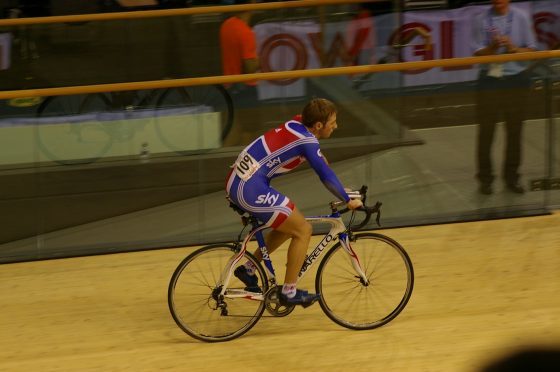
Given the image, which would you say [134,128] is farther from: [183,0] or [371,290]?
[183,0]

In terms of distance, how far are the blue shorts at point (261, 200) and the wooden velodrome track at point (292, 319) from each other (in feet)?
2.66

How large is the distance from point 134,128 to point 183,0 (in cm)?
438

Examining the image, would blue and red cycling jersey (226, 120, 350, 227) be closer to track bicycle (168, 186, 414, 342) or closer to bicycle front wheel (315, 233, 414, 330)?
track bicycle (168, 186, 414, 342)

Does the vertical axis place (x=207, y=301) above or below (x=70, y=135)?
below

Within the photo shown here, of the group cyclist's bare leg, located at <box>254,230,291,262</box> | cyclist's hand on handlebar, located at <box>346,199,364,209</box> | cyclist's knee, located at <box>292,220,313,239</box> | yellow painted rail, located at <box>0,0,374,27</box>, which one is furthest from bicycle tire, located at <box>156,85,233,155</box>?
yellow painted rail, located at <box>0,0,374,27</box>

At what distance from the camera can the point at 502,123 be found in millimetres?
7633

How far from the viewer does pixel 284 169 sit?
5.27 metres

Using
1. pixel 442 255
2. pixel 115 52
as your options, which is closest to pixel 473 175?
pixel 442 255

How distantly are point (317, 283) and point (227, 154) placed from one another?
206 centimetres

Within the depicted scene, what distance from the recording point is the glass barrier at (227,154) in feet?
23.1

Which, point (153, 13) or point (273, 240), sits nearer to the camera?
point (273, 240)

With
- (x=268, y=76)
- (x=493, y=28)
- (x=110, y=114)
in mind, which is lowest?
(x=110, y=114)

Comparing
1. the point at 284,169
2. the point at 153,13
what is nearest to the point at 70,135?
the point at 284,169

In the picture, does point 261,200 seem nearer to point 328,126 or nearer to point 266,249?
point 266,249
